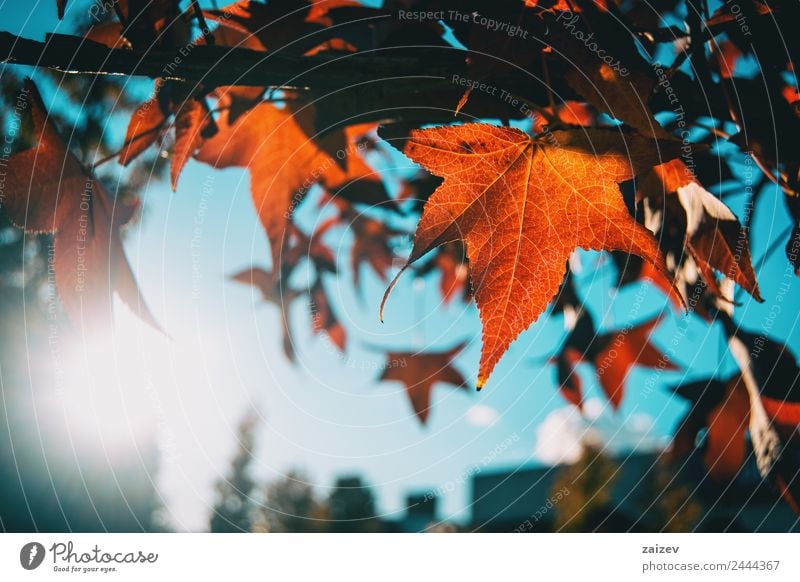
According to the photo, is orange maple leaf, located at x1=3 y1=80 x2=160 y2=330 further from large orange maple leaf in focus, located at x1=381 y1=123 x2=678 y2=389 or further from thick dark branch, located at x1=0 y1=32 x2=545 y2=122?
large orange maple leaf in focus, located at x1=381 y1=123 x2=678 y2=389

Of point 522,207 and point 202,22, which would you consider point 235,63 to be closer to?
point 202,22

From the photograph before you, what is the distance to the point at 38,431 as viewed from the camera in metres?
0.47
